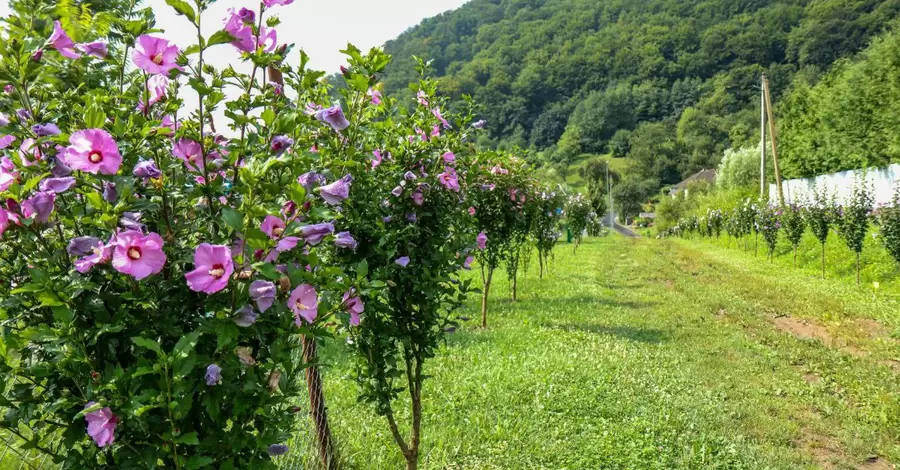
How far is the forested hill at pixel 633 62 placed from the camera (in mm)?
67562

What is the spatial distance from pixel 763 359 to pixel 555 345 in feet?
7.32

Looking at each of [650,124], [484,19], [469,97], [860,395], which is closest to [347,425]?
[469,97]

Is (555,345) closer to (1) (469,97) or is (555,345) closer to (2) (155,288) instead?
(1) (469,97)

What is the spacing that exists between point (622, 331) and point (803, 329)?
2503 millimetres

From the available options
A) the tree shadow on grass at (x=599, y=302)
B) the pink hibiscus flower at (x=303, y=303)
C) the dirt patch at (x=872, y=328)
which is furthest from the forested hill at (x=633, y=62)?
the pink hibiscus flower at (x=303, y=303)

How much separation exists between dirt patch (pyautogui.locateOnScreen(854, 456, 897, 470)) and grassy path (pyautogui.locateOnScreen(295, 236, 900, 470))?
12mm

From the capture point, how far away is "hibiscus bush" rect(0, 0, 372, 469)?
1089 mm

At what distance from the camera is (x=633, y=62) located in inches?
3460

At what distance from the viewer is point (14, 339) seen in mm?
1087

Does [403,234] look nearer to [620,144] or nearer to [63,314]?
[63,314]

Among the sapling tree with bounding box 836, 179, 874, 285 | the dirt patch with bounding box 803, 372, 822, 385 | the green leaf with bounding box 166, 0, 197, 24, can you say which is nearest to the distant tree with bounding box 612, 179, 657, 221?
the sapling tree with bounding box 836, 179, 874, 285

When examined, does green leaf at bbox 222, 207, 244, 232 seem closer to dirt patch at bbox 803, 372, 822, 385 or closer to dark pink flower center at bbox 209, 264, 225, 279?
dark pink flower center at bbox 209, 264, 225, 279

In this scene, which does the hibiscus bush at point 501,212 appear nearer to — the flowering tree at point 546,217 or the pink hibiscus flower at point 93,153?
the flowering tree at point 546,217

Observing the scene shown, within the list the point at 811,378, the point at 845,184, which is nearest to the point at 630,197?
the point at 845,184
